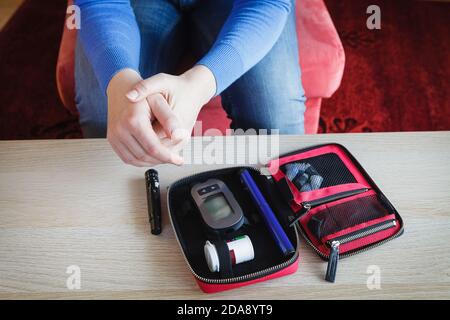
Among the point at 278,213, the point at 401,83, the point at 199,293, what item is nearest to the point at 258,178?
the point at 278,213

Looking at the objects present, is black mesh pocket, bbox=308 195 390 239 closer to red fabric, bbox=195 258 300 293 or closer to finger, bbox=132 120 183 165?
A: red fabric, bbox=195 258 300 293

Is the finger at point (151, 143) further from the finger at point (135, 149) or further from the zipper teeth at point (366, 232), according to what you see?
the zipper teeth at point (366, 232)

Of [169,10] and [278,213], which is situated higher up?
[169,10]

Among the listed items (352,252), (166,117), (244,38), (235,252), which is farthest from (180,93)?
(352,252)

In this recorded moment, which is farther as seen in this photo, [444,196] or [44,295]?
[444,196]

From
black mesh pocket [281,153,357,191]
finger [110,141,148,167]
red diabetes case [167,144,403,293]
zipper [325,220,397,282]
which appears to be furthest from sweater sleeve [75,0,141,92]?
zipper [325,220,397,282]

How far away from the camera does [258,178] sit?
733 millimetres

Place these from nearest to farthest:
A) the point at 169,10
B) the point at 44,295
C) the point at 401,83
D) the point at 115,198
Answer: the point at 44,295 < the point at 115,198 < the point at 169,10 < the point at 401,83

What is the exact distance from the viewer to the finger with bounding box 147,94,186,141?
64 cm

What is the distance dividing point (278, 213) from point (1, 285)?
1.42ft

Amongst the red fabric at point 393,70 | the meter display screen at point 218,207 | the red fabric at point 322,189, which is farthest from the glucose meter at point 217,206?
the red fabric at point 393,70

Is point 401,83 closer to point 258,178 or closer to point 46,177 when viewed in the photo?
point 258,178

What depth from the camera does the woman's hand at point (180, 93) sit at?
0.65 metres

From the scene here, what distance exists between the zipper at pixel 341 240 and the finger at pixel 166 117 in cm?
29
